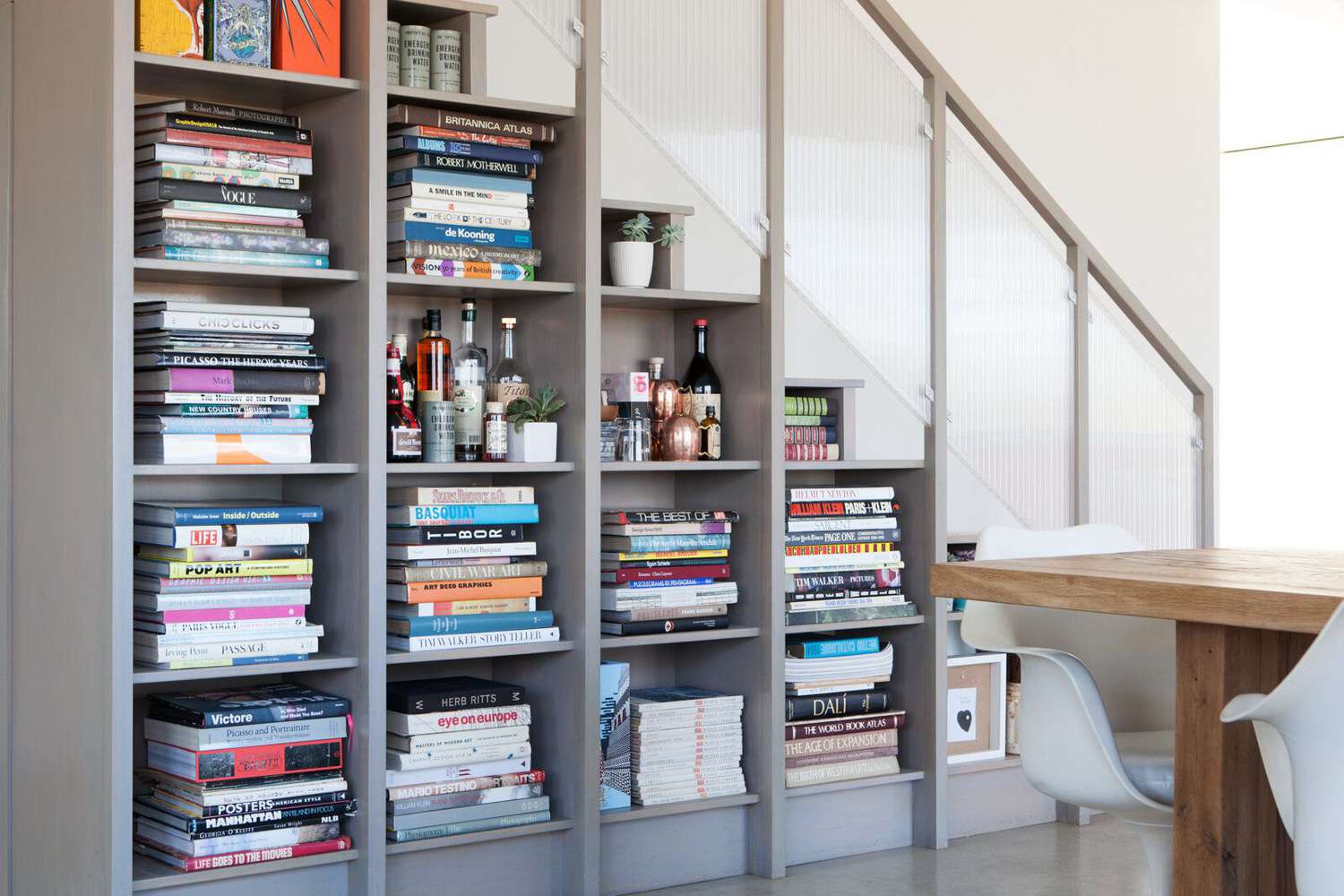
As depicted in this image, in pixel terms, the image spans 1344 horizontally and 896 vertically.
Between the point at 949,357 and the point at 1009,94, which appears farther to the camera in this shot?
the point at 1009,94

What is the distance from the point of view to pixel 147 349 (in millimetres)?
2986

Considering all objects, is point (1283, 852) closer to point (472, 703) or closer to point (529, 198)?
point (472, 703)

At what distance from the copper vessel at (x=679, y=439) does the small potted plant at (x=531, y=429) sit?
331 millimetres

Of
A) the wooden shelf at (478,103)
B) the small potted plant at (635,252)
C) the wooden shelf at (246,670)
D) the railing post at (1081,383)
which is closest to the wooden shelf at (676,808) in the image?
the wooden shelf at (246,670)

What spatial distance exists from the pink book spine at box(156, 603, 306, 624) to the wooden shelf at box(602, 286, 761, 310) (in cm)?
97

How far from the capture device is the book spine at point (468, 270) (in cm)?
324

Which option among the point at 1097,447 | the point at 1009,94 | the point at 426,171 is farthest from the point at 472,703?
the point at 1009,94

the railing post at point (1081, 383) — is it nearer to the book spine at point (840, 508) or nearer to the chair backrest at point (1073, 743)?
the book spine at point (840, 508)

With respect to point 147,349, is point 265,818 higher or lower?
lower

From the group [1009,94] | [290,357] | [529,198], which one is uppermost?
[1009,94]

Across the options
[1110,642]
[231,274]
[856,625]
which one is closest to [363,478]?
[231,274]

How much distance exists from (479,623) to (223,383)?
2.42 ft

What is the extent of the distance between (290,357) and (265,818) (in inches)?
35.3

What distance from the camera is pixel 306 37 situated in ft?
10.3
